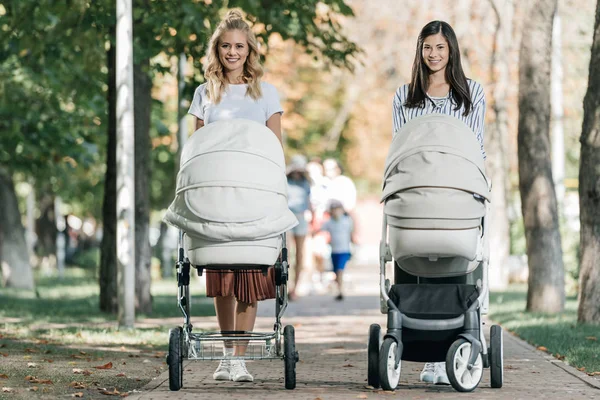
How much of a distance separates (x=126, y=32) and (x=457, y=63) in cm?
537

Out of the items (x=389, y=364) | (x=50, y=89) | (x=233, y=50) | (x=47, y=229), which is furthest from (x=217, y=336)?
(x=47, y=229)

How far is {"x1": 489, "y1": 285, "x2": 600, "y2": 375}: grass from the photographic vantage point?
1002cm

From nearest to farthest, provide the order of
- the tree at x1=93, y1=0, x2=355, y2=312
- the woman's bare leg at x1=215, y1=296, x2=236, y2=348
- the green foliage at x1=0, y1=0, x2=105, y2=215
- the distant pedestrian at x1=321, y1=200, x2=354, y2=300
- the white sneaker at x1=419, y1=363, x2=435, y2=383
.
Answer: the woman's bare leg at x1=215, y1=296, x2=236, y2=348
the white sneaker at x1=419, y1=363, x2=435, y2=383
the tree at x1=93, y1=0, x2=355, y2=312
the green foliage at x1=0, y1=0, x2=105, y2=215
the distant pedestrian at x1=321, y1=200, x2=354, y2=300

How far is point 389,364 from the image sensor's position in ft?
24.5

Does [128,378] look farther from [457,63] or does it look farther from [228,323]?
[457,63]

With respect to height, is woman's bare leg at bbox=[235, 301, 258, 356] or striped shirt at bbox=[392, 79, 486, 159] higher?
striped shirt at bbox=[392, 79, 486, 159]

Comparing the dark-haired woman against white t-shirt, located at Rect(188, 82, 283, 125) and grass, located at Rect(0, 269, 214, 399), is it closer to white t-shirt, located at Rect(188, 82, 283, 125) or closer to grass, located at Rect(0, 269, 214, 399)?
white t-shirt, located at Rect(188, 82, 283, 125)

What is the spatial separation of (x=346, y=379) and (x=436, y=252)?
164cm

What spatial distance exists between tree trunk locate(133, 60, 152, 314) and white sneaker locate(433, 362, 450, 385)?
758cm

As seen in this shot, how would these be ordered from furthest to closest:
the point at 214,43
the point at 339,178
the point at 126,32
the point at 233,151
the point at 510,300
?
the point at 339,178
the point at 510,300
the point at 126,32
the point at 214,43
the point at 233,151

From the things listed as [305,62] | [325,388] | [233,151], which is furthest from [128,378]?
[305,62]

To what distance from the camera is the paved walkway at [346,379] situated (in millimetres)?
7621

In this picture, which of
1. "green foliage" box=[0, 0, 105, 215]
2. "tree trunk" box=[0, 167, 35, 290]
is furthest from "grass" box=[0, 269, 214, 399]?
"tree trunk" box=[0, 167, 35, 290]

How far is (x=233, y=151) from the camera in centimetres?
738
